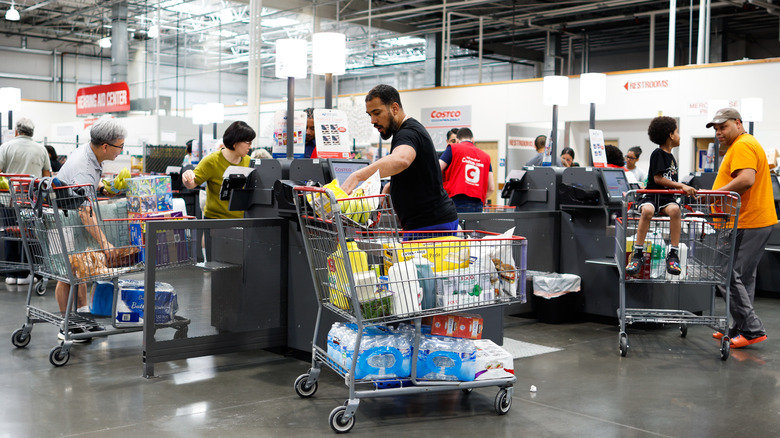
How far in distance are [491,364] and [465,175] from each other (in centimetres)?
298

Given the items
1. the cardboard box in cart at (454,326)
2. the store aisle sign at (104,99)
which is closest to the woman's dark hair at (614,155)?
the cardboard box in cart at (454,326)

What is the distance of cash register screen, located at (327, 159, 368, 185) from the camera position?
14.0 feet

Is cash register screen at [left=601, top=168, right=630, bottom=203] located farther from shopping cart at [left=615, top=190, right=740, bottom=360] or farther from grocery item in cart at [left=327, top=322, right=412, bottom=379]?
grocery item in cart at [left=327, top=322, right=412, bottom=379]

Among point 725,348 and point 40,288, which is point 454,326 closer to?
point 725,348

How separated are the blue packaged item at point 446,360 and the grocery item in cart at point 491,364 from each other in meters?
0.04

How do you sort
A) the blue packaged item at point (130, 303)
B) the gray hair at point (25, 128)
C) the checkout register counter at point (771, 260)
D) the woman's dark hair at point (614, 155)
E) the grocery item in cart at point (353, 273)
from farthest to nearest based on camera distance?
the checkout register counter at point (771, 260), the woman's dark hair at point (614, 155), the gray hair at point (25, 128), the blue packaged item at point (130, 303), the grocery item in cart at point (353, 273)

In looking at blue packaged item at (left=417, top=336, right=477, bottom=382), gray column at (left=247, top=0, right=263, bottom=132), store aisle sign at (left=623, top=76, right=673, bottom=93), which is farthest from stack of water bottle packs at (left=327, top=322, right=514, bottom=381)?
gray column at (left=247, top=0, right=263, bottom=132)

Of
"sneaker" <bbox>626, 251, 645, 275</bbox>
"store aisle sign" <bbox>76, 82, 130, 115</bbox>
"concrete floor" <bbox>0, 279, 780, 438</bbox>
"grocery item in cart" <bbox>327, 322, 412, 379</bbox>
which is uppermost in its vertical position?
"store aisle sign" <bbox>76, 82, 130, 115</bbox>

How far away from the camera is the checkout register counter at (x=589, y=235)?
19.1ft

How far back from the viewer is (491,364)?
142 inches

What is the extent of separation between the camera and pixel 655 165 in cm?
548

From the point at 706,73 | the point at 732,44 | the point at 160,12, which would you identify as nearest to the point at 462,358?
the point at 706,73

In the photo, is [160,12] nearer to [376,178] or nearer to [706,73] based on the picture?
[706,73]

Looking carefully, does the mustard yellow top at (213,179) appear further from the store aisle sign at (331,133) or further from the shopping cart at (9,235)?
the shopping cart at (9,235)
